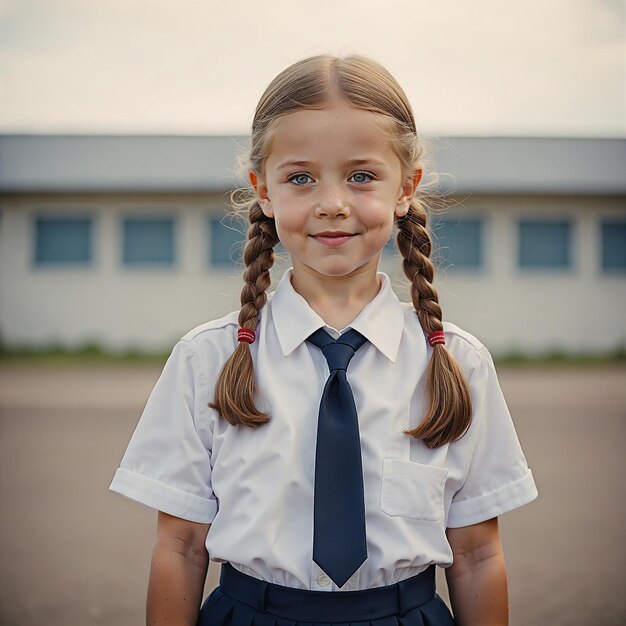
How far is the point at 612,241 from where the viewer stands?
16469 millimetres

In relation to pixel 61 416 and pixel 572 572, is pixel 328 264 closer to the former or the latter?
pixel 572 572

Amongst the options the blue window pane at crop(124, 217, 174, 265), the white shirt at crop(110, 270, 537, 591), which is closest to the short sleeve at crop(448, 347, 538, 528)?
the white shirt at crop(110, 270, 537, 591)

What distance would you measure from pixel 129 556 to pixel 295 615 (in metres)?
2.72

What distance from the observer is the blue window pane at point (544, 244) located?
53.7 ft

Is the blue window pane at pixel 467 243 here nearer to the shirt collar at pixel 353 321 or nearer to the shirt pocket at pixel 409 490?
the shirt collar at pixel 353 321

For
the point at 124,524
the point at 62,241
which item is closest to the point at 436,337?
the point at 124,524

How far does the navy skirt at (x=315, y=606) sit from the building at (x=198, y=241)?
46.1 feet

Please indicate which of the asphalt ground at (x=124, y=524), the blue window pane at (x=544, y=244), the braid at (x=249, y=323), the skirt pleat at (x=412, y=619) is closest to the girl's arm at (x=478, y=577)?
the skirt pleat at (x=412, y=619)

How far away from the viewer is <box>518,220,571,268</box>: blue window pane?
16359 mm

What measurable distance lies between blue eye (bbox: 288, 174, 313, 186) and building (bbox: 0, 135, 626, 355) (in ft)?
46.0

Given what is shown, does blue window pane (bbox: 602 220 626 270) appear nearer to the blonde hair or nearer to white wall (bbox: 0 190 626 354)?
white wall (bbox: 0 190 626 354)

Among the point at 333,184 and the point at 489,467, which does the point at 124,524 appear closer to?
the point at 489,467

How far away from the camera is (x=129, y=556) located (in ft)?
13.8

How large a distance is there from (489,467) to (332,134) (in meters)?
0.69
